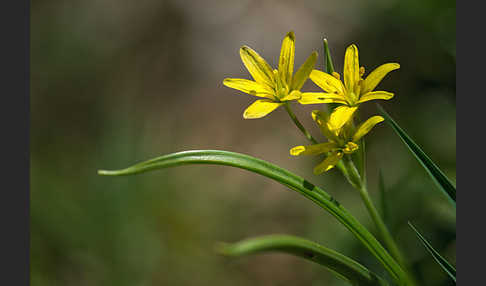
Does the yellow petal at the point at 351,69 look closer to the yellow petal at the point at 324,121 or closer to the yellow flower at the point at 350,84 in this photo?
the yellow flower at the point at 350,84

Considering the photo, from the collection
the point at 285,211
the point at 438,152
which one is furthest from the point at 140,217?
the point at 438,152

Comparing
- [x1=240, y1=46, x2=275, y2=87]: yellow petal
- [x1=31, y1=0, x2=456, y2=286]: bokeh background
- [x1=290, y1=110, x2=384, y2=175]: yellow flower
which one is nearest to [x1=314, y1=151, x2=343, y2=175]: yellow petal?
[x1=290, y1=110, x2=384, y2=175]: yellow flower

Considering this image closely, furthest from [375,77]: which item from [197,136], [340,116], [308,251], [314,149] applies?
[197,136]

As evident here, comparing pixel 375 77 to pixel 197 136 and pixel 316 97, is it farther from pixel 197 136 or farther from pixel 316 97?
pixel 197 136

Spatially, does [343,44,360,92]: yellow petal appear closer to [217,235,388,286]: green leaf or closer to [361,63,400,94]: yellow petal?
[361,63,400,94]: yellow petal

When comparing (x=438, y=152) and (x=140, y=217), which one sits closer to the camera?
(x=438, y=152)

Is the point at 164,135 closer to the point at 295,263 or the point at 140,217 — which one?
the point at 140,217

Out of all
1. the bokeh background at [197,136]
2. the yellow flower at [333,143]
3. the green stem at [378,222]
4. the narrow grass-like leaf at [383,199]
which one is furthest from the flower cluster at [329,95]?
the bokeh background at [197,136]
